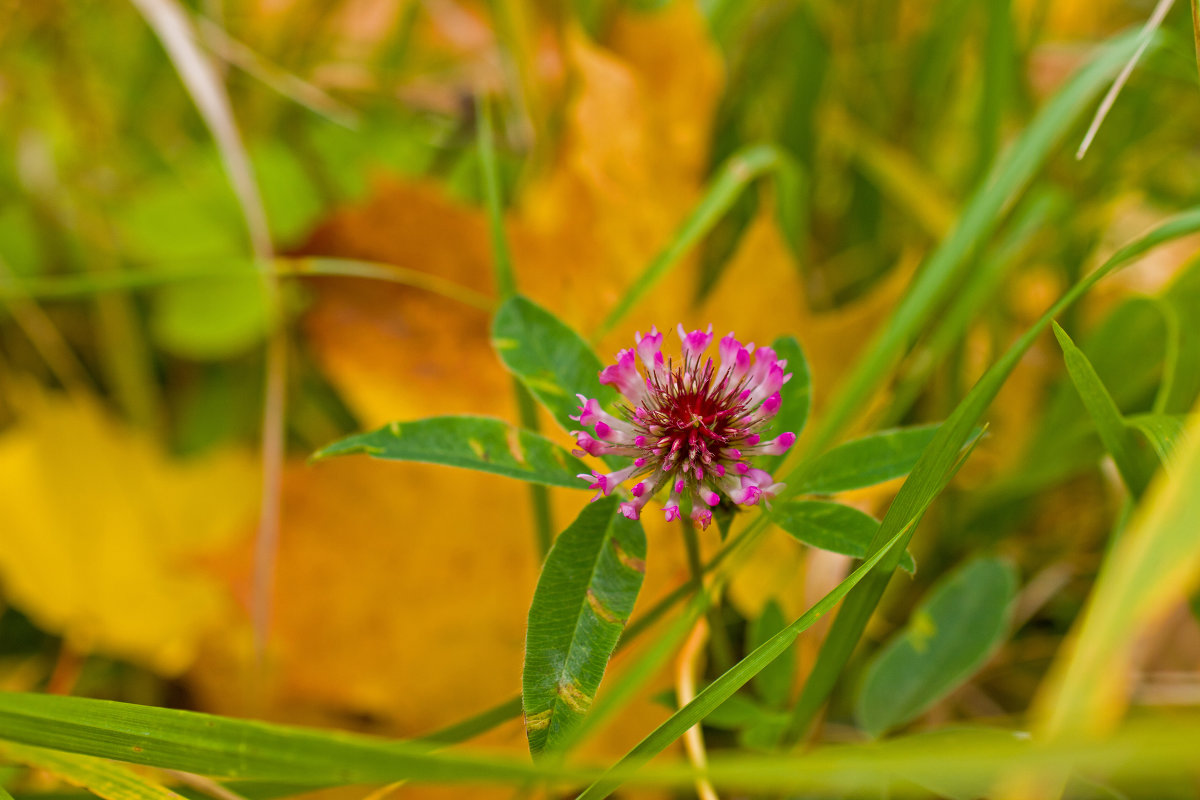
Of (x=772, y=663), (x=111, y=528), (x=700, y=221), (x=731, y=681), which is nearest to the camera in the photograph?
(x=731, y=681)

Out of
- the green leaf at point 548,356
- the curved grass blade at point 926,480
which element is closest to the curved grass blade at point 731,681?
the curved grass blade at point 926,480

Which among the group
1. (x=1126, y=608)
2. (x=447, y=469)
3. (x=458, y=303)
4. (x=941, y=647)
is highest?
(x=458, y=303)

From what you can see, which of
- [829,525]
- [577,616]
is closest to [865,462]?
[829,525]

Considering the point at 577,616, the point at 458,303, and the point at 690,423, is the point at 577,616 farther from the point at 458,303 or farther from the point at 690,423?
the point at 458,303

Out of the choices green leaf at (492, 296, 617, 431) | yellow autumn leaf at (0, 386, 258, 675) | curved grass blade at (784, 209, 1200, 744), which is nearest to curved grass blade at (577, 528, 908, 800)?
curved grass blade at (784, 209, 1200, 744)

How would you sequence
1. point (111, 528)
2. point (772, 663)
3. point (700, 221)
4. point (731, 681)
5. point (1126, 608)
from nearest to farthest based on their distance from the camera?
point (1126, 608) < point (731, 681) < point (772, 663) < point (700, 221) < point (111, 528)

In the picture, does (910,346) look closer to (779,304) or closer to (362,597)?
(779,304)

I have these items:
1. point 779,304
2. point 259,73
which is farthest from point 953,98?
point 259,73

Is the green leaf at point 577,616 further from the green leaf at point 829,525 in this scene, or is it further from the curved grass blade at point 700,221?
the curved grass blade at point 700,221
